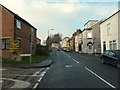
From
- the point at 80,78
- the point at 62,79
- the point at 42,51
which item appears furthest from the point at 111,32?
the point at 62,79

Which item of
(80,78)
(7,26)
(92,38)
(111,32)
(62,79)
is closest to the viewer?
(62,79)

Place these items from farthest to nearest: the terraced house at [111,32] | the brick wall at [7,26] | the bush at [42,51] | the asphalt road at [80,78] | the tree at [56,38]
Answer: the tree at [56,38] → the bush at [42,51] → the terraced house at [111,32] → the brick wall at [7,26] → the asphalt road at [80,78]

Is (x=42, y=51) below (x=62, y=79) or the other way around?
the other way around

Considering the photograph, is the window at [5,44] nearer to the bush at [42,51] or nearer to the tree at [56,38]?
the bush at [42,51]

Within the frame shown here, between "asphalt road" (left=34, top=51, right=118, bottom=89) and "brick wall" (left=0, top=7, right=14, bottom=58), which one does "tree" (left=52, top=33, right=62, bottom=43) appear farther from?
"asphalt road" (left=34, top=51, right=118, bottom=89)

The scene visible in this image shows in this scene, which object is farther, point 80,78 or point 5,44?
point 5,44

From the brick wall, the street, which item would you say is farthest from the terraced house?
the street

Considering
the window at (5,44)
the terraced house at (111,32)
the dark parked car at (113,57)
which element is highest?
the terraced house at (111,32)

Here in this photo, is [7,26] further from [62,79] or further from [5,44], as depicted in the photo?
[62,79]

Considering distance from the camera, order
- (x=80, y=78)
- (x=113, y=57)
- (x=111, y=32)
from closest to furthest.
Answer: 1. (x=80, y=78)
2. (x=113, y=57)
3. (x=111, y=32)

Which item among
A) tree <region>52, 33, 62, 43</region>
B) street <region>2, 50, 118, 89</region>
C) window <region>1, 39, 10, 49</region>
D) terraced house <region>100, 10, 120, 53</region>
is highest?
tree <region>52, 33, 62, 43</region>

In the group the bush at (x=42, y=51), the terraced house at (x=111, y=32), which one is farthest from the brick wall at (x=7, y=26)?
the bush at (x=42, y=51)

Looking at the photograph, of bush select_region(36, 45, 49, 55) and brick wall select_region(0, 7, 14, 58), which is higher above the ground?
brick wall select_region(0, 7, 14, 58)

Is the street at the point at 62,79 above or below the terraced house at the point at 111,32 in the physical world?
below
